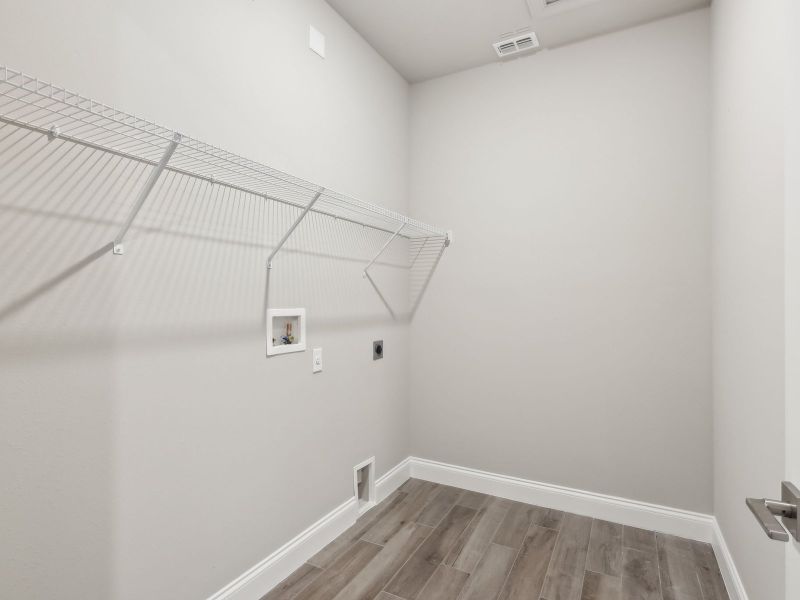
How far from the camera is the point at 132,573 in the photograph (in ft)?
4.12

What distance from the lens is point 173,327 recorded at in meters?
1.39

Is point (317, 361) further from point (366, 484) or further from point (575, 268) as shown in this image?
point (575, 268)

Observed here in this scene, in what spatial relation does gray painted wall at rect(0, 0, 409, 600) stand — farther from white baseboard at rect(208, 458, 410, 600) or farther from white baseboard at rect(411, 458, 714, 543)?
white baseboard at rect(411, 458, 714, 543)

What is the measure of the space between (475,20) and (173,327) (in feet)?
7.05

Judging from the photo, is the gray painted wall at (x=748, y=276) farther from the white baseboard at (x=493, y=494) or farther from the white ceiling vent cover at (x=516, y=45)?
the white ceiling vent cover at (x=516, y=45)

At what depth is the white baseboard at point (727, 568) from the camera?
1593 mm

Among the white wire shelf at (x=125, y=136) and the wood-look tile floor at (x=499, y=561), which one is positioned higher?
the white wire shelf at (x=125, y=136)

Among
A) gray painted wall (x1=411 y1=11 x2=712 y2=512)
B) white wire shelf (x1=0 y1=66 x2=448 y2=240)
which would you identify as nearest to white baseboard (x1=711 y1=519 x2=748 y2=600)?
gray painted wall (x1=411 y1=11 x2=712 y2=512)

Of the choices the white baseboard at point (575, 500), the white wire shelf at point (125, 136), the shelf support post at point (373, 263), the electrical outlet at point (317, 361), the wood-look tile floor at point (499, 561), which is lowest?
the wood-look tile floor at point (499, 561)

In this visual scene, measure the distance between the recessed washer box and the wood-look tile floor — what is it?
38.8 inches

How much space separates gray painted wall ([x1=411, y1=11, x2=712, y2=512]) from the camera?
215 cm

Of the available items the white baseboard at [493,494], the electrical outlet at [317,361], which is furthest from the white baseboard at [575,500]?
the electrical outlet at [317,361]

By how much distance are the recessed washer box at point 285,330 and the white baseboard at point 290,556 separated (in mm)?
848

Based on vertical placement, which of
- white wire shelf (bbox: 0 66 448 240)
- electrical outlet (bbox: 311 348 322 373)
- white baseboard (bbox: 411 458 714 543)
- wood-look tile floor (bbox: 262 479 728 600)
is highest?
white wire shelf (bbox: 0 66 448 240)
